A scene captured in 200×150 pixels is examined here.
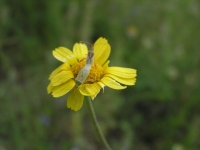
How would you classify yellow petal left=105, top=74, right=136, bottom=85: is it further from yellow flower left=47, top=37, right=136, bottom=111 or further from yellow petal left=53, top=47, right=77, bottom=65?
yellow petal left=53, top=47, right=77, bottom=65

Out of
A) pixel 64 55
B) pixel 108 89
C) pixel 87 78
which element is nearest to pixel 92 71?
pixel 87 78

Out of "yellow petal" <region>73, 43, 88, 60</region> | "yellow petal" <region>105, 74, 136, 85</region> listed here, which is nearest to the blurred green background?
"yellow petal" <region>73, 43, 88, 60</region>

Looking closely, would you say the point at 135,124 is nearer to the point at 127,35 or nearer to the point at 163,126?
the point at 163,126

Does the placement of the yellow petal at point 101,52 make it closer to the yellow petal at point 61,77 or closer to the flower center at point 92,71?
the flower center at point 92,71

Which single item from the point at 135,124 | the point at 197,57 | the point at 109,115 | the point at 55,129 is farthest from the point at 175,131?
the point at 55,129

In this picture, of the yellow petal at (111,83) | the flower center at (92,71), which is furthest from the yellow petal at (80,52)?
the yellow petal at (111,83)

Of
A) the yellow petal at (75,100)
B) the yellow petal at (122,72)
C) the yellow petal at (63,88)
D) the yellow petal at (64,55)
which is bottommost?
the yellow petal at (75,100)

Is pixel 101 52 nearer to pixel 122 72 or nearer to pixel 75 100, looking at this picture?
pixel 122 72

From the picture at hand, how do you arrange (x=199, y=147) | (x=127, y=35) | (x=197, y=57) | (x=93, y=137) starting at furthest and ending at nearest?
(x=127, y=35)
(x=197, y=57)
(x=93, y=137)
(x=199, y=147)
